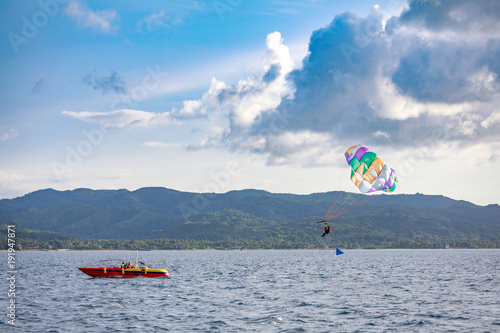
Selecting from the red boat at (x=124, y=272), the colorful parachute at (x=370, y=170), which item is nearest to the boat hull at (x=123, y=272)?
the red boat at (x=124, y=272)

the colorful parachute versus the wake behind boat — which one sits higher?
the colorful parachute

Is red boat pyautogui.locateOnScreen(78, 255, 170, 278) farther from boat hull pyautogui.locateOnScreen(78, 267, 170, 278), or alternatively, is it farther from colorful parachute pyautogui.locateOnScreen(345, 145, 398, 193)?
colorful parachute pyautogui.locateOnScreen(345, 145, 398, 193)

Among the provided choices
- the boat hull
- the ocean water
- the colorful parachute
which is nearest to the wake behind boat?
the boat hull

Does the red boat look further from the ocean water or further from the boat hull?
the ocean water

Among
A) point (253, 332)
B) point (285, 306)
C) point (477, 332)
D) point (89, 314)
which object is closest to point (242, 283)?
point (285, 306)

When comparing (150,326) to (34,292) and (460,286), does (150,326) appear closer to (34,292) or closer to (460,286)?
(34,292)

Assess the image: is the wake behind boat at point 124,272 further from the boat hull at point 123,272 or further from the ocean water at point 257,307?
the ocean water at point 257,307

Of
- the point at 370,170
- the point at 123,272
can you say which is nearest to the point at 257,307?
the point at 370,170

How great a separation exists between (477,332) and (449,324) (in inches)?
140

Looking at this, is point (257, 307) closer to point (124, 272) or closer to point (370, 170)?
point (370, 170)

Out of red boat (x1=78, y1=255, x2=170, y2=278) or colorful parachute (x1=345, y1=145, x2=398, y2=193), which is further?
red boat (x1=78, y1=255, x2=170, y2=278)

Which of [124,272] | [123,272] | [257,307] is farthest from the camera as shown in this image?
[124,272]

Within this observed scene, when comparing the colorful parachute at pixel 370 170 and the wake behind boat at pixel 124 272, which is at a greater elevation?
the colorful parachute at pixel 370 170

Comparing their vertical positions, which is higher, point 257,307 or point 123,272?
point 123,272
